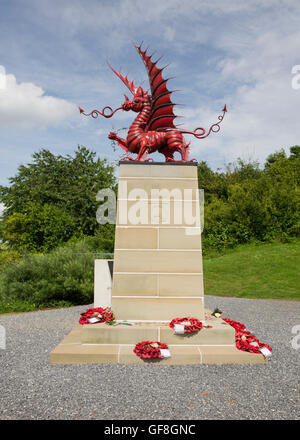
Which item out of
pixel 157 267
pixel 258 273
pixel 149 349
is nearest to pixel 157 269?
pixel 157 267

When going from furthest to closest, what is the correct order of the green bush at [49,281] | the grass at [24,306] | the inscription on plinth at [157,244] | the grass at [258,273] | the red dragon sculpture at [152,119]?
the grass at [258,273] < the green bush at [49,281] < the grass at [24,306] < the red dragon sculpture at [152,119] < the inscription on plinth at [157,244]

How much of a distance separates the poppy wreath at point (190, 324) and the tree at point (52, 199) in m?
16.0

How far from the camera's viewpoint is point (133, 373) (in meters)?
4.36

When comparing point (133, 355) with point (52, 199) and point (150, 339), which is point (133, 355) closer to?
point (150, 339)

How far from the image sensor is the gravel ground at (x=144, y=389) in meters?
3.27

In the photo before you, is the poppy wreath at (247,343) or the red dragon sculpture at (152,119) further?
the red dragon sculpture at (152,119)

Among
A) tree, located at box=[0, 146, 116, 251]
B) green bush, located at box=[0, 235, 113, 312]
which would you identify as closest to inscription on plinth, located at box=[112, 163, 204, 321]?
green bush, located at box=[0, 235, 113, 312]

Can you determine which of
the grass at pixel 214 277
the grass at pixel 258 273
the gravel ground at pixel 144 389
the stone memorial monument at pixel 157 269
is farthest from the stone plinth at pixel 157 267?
the grass at pixel 258 273

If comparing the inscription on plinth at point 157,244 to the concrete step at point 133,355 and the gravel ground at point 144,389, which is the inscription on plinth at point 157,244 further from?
the gravel ground at point 144,389

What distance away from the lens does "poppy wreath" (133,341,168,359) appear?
15.4ft

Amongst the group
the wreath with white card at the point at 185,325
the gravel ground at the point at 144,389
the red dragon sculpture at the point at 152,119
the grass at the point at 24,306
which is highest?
the red dragon sculpture at the point at 152,119

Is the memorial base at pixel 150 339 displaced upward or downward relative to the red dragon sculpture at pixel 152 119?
downward

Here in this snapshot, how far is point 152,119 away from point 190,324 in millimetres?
4714

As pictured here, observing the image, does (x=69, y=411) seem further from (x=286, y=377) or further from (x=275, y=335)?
(x=275, y=335)
